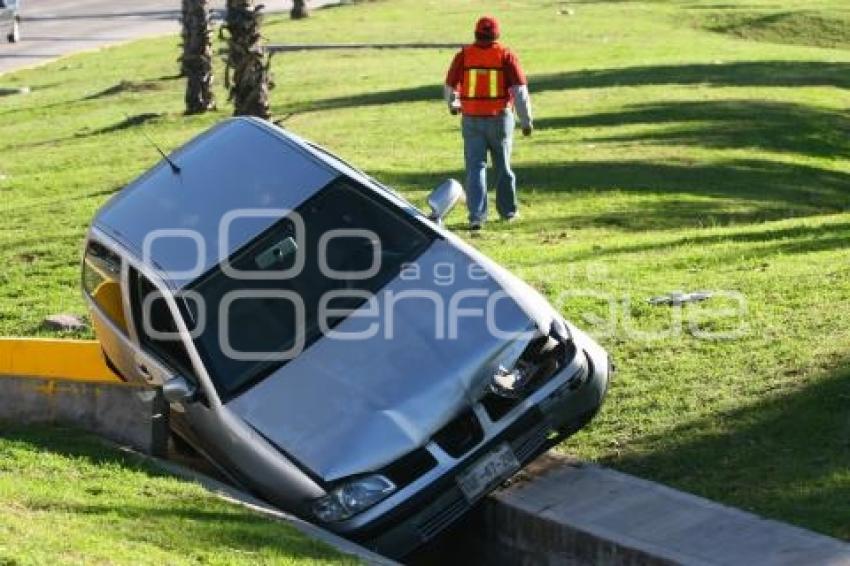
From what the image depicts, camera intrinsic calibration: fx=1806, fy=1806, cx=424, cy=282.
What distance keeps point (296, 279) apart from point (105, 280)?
1.31 metres

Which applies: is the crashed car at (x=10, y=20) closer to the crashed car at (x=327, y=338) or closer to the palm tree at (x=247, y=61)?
the palm tree at (x=247, y=61)

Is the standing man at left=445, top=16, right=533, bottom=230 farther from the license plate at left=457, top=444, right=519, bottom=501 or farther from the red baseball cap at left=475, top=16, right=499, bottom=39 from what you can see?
the license plate at left=457, top=444, right=519, bottom=501

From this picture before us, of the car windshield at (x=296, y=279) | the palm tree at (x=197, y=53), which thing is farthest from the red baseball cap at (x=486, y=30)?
the palm tree at (x=197, y=53)

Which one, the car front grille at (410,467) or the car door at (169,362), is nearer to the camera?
the car front grille at (410,467)

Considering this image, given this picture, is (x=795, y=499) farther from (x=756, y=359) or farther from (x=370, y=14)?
(x=370, y=14)

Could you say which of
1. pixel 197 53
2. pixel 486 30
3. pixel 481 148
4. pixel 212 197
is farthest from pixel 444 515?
pixel 197 53

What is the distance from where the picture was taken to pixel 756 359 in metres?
10.8

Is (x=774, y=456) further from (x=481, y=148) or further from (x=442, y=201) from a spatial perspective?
(x=481, y=148)

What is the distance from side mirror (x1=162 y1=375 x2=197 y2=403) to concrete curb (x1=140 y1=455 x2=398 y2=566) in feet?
1.33

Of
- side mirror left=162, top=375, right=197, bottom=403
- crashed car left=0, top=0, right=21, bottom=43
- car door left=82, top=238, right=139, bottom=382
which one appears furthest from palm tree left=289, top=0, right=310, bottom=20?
side mirror left=162, top=375, right=197, bottom=403

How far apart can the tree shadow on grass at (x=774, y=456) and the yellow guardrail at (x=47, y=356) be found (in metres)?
3.79

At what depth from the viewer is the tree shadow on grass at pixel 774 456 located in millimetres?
8672

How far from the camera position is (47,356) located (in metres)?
11.8

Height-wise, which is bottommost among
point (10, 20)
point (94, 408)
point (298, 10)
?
point (10, 20)
